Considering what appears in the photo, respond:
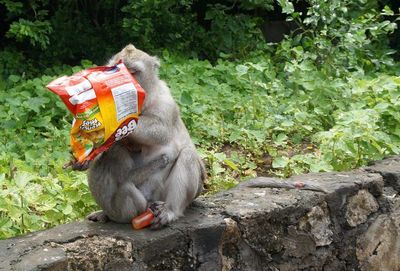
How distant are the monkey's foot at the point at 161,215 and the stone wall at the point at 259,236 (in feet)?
0.13

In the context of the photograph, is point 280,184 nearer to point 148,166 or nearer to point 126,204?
point 148,166

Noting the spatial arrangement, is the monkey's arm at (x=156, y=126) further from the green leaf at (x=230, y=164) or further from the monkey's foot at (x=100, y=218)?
the green leaf at (x=230, y=164)

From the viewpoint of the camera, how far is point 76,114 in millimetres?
3361

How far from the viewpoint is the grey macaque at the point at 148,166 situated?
12.6ft

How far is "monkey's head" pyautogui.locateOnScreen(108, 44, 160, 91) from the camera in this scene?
12.9ft

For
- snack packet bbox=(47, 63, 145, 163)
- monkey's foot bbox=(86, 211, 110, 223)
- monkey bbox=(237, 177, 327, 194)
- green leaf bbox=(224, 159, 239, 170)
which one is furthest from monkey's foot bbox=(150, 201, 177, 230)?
green leaf bbox=(224, 159, 239, 170)

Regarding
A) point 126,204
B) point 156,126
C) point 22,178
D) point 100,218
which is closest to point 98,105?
point 156,126

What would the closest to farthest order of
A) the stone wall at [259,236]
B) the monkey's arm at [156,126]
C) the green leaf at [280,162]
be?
the stone wall at [259,236]
the monkey's arm at [156,126]
the green leaf at [280,162]

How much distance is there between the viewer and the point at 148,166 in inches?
156

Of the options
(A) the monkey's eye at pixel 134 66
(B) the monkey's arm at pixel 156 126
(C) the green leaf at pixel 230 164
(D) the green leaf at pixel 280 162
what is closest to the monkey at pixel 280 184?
(C) the green leaf at pixel 230 164

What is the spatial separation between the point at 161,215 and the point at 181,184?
274 millimetres

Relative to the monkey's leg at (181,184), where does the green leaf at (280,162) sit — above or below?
below

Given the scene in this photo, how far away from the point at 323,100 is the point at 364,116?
1100 mm

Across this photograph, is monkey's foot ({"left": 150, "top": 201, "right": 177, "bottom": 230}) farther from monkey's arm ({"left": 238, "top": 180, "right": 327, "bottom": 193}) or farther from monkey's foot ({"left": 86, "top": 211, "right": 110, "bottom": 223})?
monkey's arm ({"left": 238, "top": 180, "right": 327, "bottom": 193})
